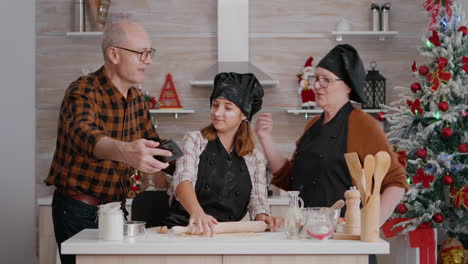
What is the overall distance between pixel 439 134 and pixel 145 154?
281cm

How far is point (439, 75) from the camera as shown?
176 inches

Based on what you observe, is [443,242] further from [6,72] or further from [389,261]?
[6,72]

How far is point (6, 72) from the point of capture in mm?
4582

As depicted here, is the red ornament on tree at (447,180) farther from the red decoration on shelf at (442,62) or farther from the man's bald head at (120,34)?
the man's bald head at (120,34)

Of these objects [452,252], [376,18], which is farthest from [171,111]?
[452,252]

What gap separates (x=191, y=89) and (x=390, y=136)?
60.7 inches

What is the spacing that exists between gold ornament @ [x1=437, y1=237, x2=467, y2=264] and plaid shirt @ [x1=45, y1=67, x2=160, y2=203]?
2520 millimetres

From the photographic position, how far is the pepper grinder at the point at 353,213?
93.2 inches

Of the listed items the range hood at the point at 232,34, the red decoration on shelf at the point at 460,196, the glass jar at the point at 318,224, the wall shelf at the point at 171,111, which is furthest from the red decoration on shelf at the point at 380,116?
the glass jar at the point at 318,224

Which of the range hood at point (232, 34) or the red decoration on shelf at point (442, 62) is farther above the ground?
the range hood at point (232, 34)

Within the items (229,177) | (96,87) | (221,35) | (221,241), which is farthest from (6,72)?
(221,241)

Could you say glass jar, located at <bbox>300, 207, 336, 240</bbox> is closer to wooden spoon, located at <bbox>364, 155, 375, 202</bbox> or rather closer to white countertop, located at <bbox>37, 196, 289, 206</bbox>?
wooden spoon, located at <bbox>364, 155, 375, 202</bbox>

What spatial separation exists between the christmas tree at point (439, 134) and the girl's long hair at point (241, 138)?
1.86m

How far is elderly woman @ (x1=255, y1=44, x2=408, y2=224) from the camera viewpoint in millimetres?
2619
